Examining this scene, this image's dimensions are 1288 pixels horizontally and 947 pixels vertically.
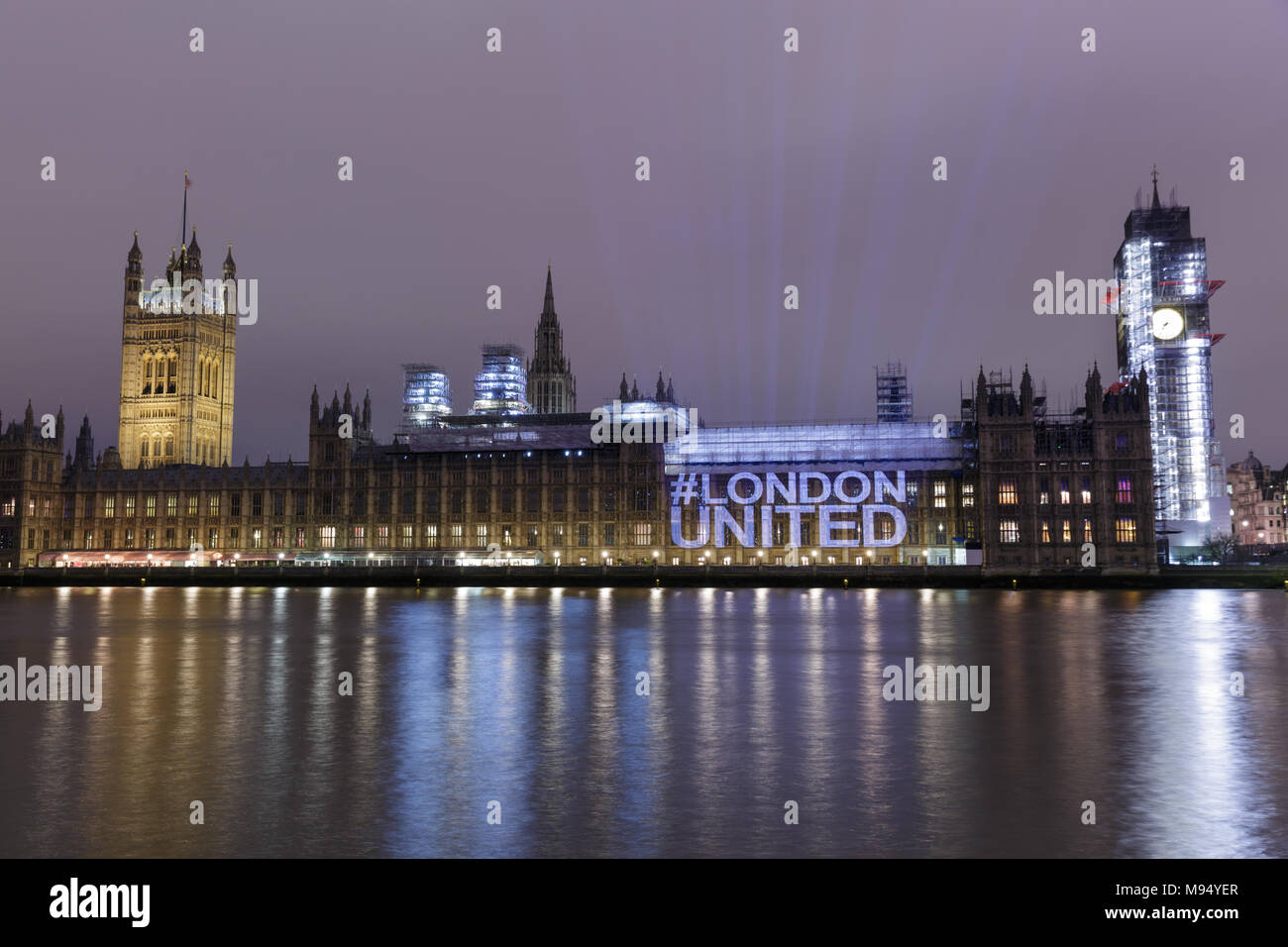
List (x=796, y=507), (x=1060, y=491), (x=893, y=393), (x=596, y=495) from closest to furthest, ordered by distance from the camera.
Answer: (x=1060, y=491) → (x=796, y=507) → (x=596, y=495) → (x=893, y=393)

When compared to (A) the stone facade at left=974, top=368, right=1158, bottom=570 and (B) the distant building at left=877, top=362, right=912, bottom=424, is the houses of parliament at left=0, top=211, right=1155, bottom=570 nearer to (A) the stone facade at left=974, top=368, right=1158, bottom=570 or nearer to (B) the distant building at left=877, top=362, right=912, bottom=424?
(A) the stone facade at left=974, top=368, right=1158, bottom=570

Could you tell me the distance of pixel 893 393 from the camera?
180 m

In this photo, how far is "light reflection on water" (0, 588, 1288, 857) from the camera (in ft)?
50.5

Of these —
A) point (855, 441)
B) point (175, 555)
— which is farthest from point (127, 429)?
point (855, 441)

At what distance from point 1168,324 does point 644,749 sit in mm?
194266

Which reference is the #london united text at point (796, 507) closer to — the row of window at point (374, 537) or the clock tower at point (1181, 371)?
the row of window at point (374, 537)

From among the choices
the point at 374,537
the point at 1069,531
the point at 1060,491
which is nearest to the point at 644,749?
the point at 1069,531

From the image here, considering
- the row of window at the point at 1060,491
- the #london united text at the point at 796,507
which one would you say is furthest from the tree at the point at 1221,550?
the #london united text at the point at 796,507

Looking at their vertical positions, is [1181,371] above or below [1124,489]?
above

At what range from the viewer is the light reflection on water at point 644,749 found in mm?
15398

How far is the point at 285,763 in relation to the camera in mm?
19875

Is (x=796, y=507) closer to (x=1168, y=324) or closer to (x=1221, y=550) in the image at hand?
(x=1221, y=550)
